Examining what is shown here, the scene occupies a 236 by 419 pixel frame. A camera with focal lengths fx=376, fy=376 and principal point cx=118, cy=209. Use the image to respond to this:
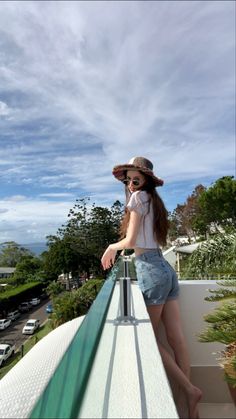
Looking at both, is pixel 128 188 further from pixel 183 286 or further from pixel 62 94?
pixel 62 94

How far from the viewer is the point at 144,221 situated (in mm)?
2357

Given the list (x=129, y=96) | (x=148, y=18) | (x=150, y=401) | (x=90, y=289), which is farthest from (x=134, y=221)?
(x=90, y=289)

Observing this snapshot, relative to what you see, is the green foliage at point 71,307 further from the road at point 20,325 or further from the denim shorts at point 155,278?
the denim shorts at point 155,278

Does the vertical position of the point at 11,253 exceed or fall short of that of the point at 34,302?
it exceeds it

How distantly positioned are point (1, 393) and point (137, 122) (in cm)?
2023

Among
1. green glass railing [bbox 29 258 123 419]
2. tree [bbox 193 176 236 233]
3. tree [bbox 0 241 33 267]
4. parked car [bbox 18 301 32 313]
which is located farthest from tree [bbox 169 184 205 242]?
tree [bbox 0 241 33 267]

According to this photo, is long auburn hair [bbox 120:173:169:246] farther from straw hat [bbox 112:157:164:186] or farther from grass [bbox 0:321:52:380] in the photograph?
grass [bbox 0:321:52:380]

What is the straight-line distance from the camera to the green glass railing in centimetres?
74

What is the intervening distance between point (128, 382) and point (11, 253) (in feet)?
326

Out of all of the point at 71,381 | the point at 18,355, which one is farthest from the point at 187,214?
the point at 71,381

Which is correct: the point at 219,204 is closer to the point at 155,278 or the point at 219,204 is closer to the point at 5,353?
the point at 5,353

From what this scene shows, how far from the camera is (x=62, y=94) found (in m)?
22.8

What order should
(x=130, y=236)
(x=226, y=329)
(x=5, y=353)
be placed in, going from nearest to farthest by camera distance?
(x=130, y=236)
(x=226, y=329)
(x=5, y=353)

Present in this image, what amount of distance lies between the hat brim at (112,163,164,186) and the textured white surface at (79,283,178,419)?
3.49 feet
